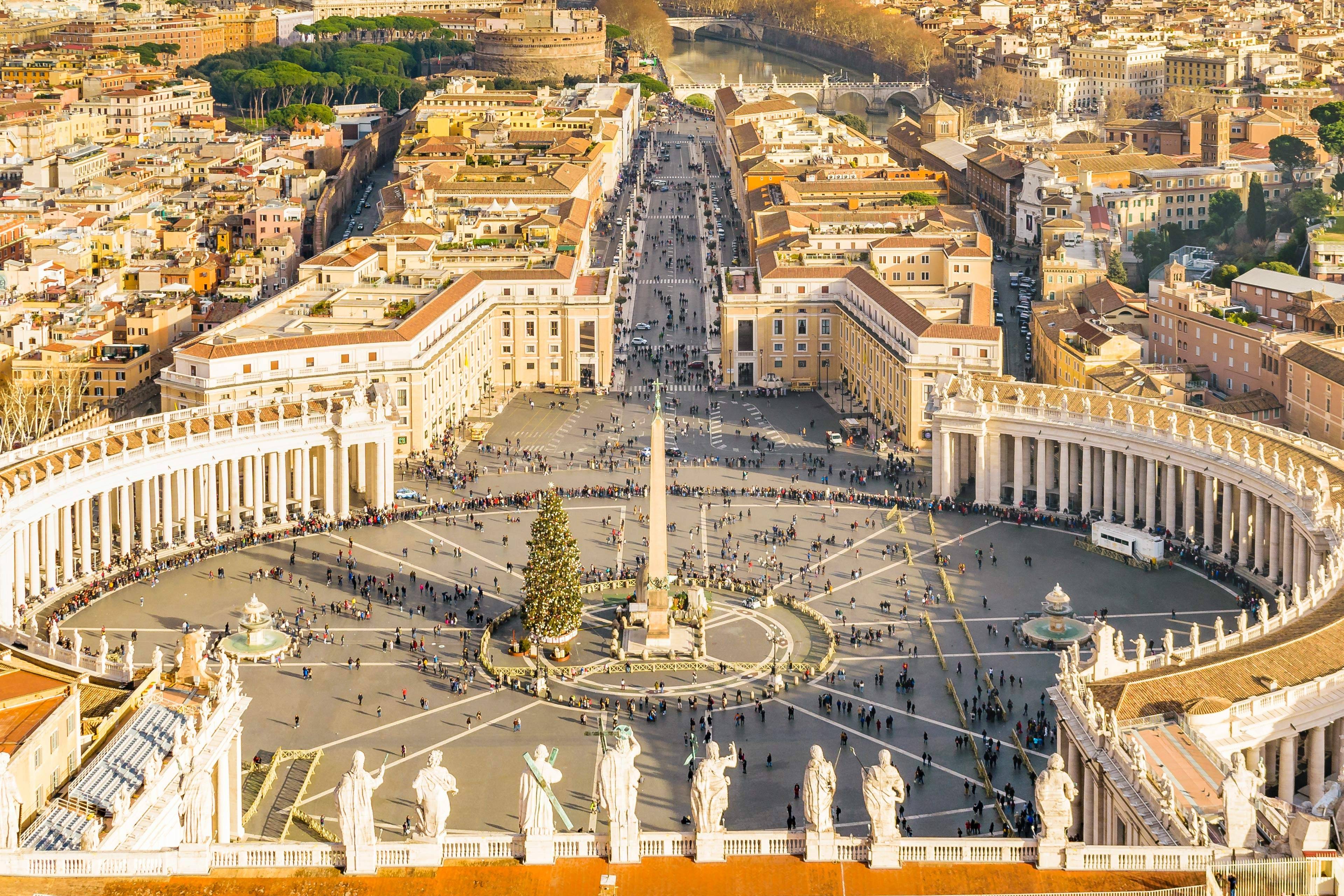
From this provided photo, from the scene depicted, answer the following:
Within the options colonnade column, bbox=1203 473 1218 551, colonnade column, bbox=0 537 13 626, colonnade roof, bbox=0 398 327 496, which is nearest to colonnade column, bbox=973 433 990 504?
colonnade column, bbox=1203 473 1218 551

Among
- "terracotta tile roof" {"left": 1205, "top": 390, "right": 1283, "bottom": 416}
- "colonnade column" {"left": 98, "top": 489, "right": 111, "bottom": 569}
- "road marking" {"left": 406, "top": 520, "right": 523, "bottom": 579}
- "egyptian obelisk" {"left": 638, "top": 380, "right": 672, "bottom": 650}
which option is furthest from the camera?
"terracotta tile roof" {"left": 1205, "top": 390, "right": 1283, "bottom": 416}

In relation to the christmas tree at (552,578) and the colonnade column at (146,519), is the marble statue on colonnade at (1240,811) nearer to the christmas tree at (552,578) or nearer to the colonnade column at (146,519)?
the christmas tree at (552,578)

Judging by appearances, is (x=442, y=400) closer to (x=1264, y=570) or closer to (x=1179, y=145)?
(x=1264, y=570)

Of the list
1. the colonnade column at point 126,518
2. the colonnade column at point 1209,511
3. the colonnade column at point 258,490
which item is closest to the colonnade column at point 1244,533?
the colonnade column at point 1209,511

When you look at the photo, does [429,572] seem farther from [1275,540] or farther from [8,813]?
[8,813]

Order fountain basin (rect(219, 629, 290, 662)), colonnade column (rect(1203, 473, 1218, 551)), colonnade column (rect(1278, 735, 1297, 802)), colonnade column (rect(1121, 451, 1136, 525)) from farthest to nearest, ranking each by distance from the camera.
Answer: colonnade column (rect(1121, 451, 1136, 525))
colonnade column (rect(1203, 473, 1218, 551))
fountain basin (rect(219, 629, 290, 662))
colonnade column (rect(1278, 735, 1297, 802))

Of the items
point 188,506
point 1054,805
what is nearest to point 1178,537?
point 188,506

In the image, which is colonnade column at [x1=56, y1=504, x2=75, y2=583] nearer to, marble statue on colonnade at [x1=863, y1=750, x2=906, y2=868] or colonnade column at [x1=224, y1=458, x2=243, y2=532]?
colonnade column at [x1=224, y1=458, x2=243, y2=532]
